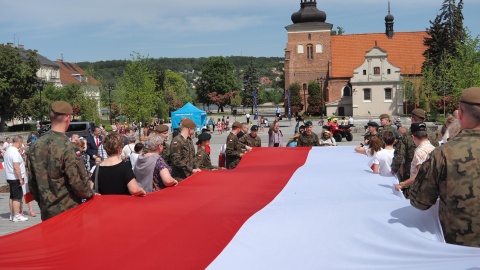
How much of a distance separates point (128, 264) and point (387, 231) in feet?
6.73

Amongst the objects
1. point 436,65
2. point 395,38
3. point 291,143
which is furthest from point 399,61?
point 291,143

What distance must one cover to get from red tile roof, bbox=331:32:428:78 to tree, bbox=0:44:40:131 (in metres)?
38.6

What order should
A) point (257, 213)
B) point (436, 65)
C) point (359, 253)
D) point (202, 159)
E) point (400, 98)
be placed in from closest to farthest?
point (359, 253), point (257, 213), point (202, 159), point (436, 65), point (400, 98)

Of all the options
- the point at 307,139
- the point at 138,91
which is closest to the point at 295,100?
the point at 138,91

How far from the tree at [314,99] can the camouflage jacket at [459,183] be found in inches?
2913

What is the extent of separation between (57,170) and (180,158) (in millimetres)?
3428

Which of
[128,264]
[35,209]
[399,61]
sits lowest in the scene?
[35,209]

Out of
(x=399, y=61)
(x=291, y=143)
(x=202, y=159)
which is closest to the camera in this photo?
(x=202, y=159)

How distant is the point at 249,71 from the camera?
104 metres

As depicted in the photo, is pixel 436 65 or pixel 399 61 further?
pixel 399 61

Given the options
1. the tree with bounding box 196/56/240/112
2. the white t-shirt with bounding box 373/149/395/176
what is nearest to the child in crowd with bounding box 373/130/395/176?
the white t-shirt with bounding box 373/149/395/176

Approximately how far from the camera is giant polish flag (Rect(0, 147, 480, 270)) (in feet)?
14.2

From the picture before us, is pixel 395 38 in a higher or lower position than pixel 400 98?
higher

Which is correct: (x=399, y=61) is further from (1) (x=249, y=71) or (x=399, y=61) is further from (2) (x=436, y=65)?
(1) (x=249, y=71)
